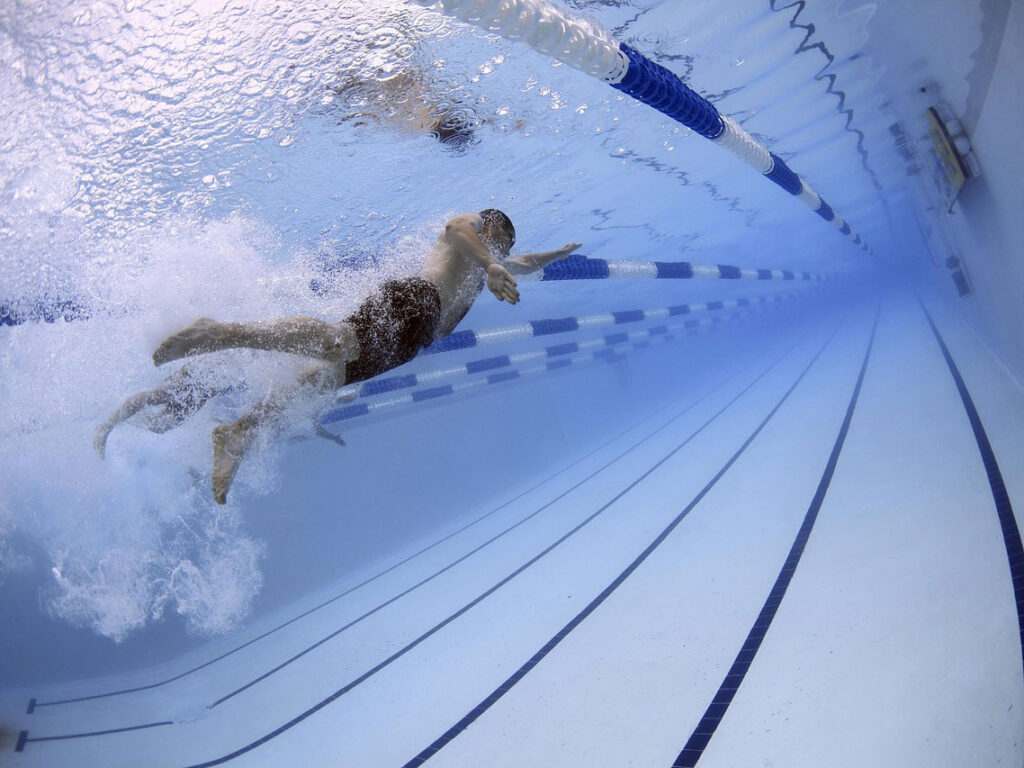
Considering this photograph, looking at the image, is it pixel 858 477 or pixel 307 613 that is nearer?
pixel 858 477

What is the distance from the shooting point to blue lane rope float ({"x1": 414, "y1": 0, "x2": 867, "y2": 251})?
8.98ft

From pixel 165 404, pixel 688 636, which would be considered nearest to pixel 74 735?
pixel 165 404

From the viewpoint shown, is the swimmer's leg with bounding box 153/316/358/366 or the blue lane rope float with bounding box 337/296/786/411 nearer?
the swimmer's leg with bounding box 153/316/358/366

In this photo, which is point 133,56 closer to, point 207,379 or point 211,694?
point 207,379

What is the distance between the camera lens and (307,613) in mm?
5730

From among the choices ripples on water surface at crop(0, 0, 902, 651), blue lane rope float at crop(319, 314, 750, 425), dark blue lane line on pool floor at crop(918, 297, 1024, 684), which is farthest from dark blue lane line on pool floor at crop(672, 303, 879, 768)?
blue lane rope float at crop(319, 314, 750, 425)

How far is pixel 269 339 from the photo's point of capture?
276cm

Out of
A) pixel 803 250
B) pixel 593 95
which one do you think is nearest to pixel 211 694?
pixel 593 95

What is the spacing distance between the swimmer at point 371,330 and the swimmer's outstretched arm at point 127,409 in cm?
81

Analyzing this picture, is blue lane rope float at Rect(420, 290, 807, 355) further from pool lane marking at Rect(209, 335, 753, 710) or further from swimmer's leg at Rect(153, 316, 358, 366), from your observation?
pool lane marking at Rect(209, 335, 753, 710)

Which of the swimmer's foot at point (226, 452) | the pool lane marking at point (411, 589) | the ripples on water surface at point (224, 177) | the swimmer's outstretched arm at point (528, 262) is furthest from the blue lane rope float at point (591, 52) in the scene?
the pool lane marking at point (411, 589)

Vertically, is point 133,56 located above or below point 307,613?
above

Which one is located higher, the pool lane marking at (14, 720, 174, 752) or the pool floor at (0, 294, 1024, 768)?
the pool floor at (0, 294, 1024, 768)

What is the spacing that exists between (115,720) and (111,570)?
5.26 feet
